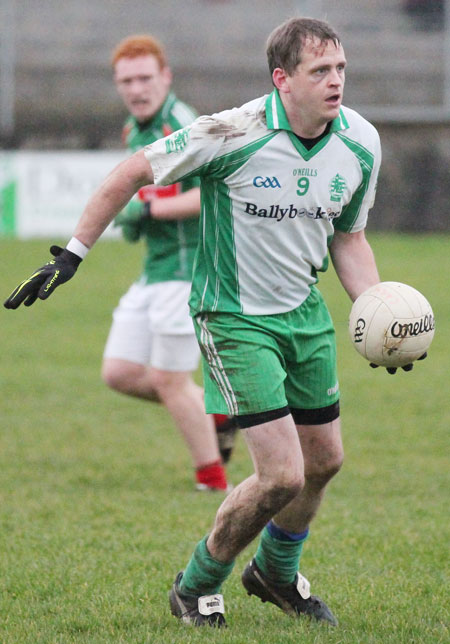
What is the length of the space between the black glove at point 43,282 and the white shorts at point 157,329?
2.48 meters

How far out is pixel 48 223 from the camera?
71.5 ft

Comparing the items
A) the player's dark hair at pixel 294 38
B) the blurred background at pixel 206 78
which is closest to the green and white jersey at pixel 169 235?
the player's dark hair at pixel 294 38

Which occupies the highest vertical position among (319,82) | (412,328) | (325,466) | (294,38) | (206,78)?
(294,38)

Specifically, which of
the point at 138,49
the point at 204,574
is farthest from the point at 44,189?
the point at 204,574

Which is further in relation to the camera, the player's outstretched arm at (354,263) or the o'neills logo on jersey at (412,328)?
the player's outstretched arm at (354,263)

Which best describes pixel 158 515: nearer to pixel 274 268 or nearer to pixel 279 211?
pixel 274 268

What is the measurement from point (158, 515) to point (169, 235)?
168 centimetres

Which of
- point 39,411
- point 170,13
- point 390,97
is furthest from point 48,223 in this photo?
point 39,411

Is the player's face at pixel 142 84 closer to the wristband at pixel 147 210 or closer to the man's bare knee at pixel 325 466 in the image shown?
the wristband at pixel 147 210

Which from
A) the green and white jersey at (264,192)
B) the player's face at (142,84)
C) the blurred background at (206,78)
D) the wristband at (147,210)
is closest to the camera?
the green and white jersey at (264,192)

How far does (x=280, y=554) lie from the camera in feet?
14.2

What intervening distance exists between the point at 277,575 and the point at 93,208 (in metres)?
1.59

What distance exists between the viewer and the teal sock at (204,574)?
13.6ft

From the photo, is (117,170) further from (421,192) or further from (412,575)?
(421,192)
